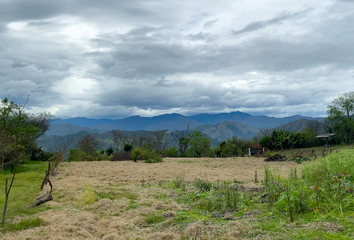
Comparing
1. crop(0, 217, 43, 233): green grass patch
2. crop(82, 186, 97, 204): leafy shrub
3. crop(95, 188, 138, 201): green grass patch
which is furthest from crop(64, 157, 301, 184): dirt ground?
crop(0, 217, 43, 233): green grass patch

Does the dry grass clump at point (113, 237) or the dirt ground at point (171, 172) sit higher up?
the dry grass clump at point (113, 237)

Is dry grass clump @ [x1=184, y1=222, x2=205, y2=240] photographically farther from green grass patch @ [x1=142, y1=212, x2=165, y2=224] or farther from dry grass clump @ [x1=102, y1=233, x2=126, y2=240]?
dry grass clump @ [x1=102, y1=233, x2=126, y2=240]

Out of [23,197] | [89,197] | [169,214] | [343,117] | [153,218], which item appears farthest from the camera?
[343,117]

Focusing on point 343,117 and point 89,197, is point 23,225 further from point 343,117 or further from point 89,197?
point 343,117

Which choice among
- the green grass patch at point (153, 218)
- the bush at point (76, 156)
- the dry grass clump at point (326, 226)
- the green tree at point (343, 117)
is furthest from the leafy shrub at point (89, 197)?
the green tree at point (343, 117)

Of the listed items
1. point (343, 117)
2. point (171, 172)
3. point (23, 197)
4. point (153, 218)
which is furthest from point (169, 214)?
point (343, 117)

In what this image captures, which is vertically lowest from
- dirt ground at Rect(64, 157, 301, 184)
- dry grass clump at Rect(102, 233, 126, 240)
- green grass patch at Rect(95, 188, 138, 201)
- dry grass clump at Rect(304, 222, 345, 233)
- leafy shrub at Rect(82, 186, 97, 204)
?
dirt ground at Rect(64, 157, 301, 184)

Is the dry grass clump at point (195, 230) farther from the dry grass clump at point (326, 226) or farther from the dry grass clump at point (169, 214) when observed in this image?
the dry grass clump at point (326, 226)

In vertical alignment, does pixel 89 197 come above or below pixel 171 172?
above

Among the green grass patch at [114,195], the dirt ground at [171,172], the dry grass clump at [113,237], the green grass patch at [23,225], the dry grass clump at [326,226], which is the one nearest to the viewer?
the dry grass clump at [326,226]

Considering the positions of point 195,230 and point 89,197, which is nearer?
point 195,230

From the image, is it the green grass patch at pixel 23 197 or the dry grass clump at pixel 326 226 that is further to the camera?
the green grass patch at pixel 23 197

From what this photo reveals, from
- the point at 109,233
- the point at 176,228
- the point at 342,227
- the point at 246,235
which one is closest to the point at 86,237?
the point at 109,233

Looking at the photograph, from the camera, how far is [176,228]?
5.24 m
